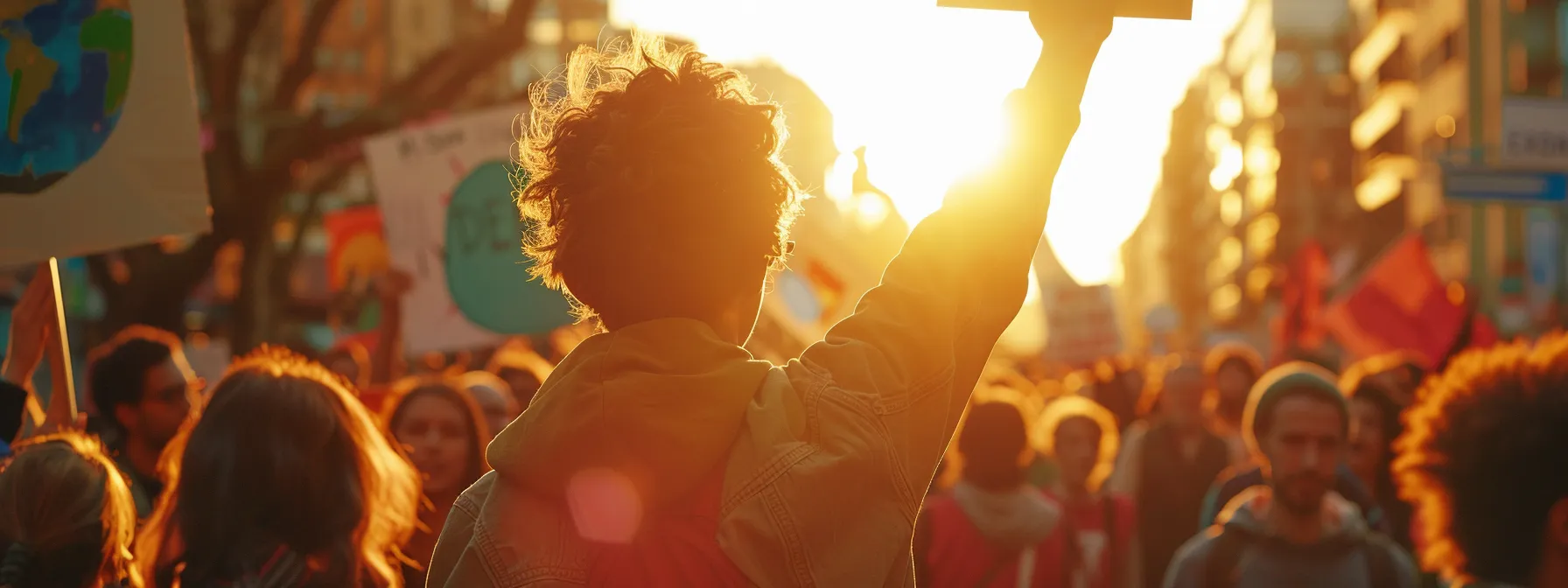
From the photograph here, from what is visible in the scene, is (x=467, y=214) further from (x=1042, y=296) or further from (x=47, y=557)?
(x=1042, y=296)

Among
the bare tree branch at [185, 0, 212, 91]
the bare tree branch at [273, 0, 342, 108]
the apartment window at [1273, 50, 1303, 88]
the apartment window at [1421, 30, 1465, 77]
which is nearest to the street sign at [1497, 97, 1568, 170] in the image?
the bare tree branch at [273, 0, 342, 108]

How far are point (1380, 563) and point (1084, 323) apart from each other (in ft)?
41.9

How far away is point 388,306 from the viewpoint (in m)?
8.66

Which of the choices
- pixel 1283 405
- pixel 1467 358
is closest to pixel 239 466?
pixel 1467 358

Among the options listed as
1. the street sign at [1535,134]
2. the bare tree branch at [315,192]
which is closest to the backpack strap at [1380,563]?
the street sign at [1535,134]

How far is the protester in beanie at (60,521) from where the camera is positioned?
324cm

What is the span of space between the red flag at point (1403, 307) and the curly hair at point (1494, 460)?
11.6 meters

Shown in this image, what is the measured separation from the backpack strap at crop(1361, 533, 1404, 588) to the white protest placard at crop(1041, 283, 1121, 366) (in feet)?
40.6

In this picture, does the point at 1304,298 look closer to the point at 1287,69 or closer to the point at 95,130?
the point at 95,130

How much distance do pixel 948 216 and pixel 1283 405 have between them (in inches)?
144

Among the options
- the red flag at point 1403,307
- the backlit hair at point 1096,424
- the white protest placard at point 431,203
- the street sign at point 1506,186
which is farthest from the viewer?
the red flag at point 1403,307

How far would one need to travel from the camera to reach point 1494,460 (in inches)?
108

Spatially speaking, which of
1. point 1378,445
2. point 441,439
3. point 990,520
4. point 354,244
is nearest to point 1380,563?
point 990,520

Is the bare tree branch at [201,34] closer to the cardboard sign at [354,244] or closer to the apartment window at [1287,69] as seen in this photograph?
the cardboard sign at [354,244]
